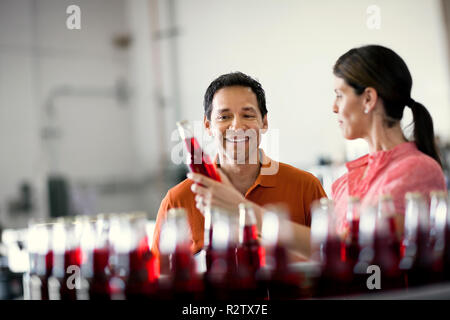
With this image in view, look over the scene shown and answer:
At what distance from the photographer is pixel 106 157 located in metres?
3.57

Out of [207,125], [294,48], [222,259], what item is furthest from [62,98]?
[222,259]

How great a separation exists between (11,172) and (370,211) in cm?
282

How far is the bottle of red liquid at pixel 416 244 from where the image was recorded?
0.79 meters

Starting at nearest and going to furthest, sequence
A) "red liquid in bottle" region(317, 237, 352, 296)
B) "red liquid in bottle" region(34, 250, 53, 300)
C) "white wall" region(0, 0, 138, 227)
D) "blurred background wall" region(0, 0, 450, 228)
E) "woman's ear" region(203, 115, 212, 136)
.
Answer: "red liquid in bottle" region(317, 237, 352, 296), "red liquid in bottle" region(34, 250, 53, 300), "woman's ear" region(203, 115, 212, 136), "blurred background wall" region(0, 0, 450, 228), "white wall" region(0, 0, 138, 227)

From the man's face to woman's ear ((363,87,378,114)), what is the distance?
0.24 metres

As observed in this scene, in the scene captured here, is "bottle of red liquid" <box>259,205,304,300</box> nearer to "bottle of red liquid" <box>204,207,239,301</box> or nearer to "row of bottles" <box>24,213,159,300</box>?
"bottle of red liquid" <box>204,207,239,301</box>

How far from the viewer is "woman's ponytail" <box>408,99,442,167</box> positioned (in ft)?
3.32

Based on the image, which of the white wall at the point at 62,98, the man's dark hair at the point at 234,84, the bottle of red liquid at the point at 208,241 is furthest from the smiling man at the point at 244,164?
the white wall at the point at 62,98

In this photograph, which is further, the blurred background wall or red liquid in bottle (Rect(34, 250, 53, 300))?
the blurred background wall

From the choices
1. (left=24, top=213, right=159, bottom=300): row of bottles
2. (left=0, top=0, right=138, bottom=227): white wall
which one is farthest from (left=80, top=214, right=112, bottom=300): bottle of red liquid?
(left=0, top=0, right=138, bottom=227): white wall

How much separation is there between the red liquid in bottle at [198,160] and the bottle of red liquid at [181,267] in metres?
0.11

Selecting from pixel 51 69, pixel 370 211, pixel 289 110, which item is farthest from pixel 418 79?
pixel 51 69

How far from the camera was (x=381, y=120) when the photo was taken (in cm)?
102

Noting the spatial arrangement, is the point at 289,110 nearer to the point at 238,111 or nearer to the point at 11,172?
the point at 238,111
